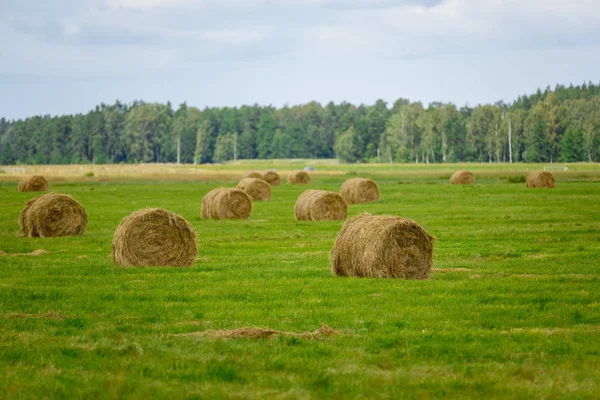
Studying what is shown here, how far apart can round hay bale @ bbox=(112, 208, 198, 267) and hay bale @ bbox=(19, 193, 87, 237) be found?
30.0 ft

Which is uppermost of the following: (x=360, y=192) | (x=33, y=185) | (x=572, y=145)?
(x=572, y=145)

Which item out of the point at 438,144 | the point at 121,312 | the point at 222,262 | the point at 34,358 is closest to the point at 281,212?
the point at 222,262

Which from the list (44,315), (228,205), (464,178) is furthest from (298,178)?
(44,315)

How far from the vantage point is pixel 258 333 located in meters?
13.5

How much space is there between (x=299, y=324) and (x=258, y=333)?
1.29m

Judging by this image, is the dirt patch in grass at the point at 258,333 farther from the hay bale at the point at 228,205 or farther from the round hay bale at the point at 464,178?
the round hay bale at the point at 464,178

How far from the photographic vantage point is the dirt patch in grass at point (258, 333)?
1347cm

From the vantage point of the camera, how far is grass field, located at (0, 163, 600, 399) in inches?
436

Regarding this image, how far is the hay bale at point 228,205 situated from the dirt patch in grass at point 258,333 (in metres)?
25.4

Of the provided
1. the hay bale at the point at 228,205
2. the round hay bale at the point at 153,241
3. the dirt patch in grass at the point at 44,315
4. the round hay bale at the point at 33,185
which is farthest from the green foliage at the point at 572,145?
the dirt patch in grass at the point at 44,315

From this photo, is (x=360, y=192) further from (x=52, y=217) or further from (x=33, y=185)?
(x=33, y=185)

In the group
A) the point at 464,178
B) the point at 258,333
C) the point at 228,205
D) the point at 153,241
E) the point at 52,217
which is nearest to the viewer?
the point at 258,333

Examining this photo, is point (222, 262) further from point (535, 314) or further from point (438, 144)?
point (438, 144)

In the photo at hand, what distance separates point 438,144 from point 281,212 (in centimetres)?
15920
